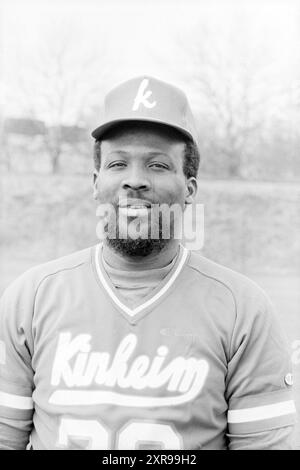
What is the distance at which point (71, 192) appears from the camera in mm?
1750

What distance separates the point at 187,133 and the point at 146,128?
0.26 feet

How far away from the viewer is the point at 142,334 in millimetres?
856

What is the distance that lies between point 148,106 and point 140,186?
16 cm

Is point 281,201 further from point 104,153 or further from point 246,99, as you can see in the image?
point 104,153

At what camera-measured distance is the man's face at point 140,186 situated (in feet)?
2.78

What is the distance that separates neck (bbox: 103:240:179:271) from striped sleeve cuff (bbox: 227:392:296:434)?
0.29 m

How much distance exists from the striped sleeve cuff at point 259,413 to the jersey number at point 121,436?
111mm

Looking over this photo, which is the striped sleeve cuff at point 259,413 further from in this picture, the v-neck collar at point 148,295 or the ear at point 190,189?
the ear at point 190,189

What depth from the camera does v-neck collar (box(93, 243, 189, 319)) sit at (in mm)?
874

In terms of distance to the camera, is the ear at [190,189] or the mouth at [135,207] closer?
the mouth at [135,207]

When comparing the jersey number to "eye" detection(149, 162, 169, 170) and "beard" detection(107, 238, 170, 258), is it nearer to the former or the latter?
"beard" detection(107, 238, 170, 258)

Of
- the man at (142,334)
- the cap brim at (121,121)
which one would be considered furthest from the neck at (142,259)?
the cap brim at (121,121)
